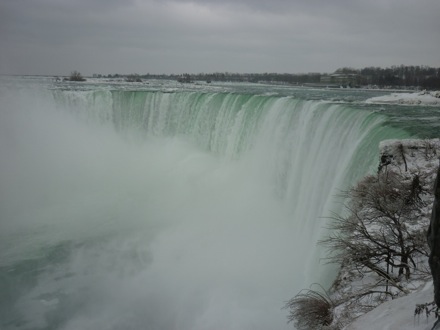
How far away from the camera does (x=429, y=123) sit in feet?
38.4

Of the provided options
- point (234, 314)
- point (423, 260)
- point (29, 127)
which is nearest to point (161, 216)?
point (234, 314)

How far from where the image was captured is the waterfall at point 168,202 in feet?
31.6

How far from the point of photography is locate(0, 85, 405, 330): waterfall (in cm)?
962

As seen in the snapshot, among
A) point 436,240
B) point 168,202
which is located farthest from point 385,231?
point 168,202

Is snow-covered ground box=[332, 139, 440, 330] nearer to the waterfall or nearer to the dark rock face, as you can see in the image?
the dark rock face

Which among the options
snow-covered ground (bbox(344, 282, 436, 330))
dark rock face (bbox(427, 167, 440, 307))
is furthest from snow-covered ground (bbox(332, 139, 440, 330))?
dark rock face (bbox(427, 167, 440, 307))

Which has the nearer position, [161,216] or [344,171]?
[344,171]

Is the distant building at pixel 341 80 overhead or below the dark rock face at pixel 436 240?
overhead

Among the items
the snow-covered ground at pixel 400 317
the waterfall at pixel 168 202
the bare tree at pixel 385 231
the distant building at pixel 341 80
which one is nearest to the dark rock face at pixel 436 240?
the snow-covered ground at pixel 400 317

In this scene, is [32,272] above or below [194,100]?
below

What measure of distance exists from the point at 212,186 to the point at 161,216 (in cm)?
342

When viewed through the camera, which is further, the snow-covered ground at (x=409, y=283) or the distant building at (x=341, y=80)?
the distant building at (x=341, y=80)

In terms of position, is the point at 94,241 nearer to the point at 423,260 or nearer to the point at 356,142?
the point at 356,142

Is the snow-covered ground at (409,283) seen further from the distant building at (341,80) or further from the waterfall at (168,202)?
the distant building at (341,80)
